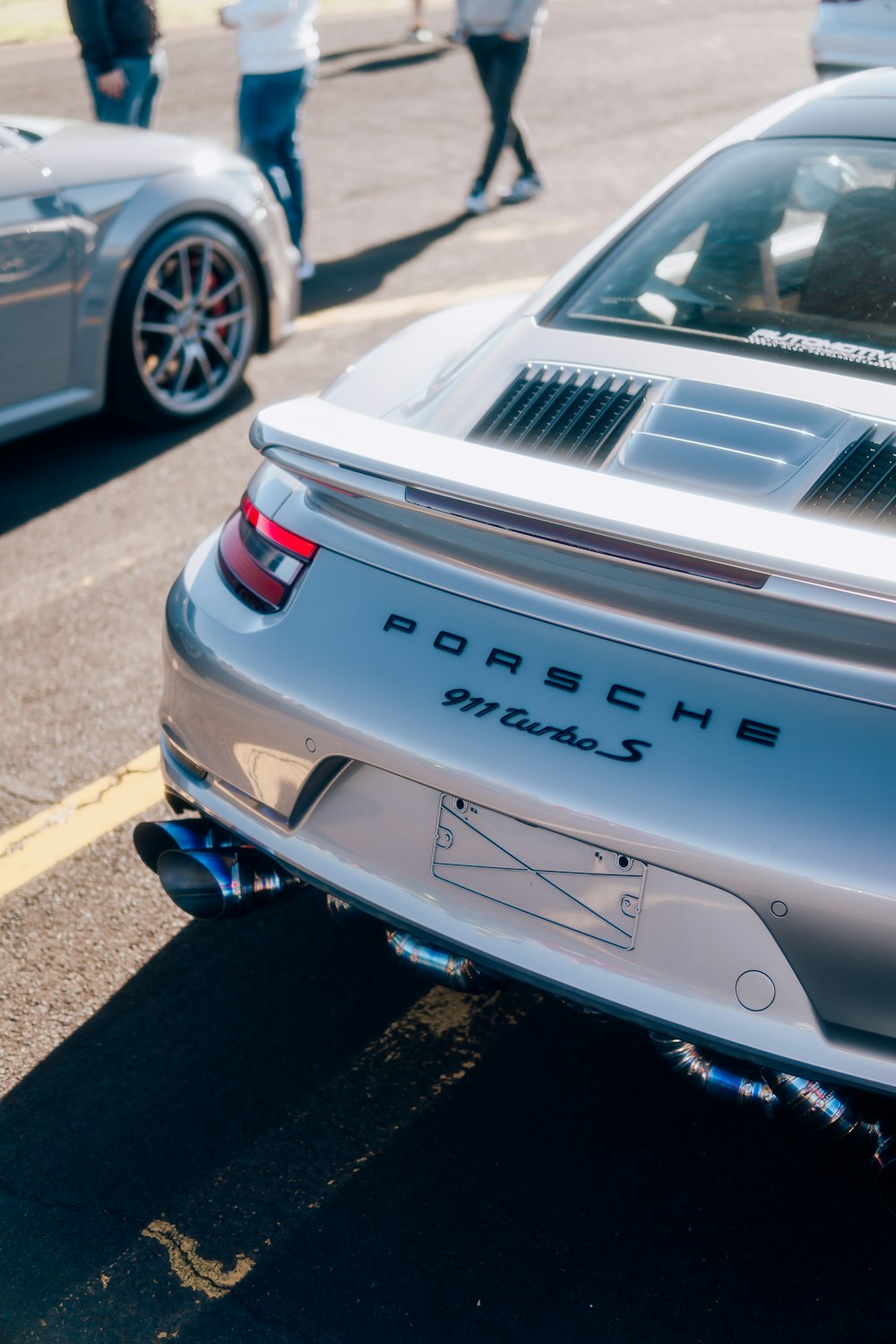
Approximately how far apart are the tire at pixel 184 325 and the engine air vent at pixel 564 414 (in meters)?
2.89

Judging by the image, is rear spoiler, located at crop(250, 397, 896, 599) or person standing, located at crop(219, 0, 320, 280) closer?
rear spoiler, located at crop(250, 397, 896, 599)

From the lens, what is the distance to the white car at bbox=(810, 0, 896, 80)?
748 centimetres

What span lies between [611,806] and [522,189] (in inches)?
297

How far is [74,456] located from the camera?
5414 millimetres

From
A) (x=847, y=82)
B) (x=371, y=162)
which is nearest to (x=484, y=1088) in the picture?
(x=847, y=82)

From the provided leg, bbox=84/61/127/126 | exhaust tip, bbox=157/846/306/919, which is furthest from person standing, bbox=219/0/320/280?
exhaust tip, bbox=157/846/306/919

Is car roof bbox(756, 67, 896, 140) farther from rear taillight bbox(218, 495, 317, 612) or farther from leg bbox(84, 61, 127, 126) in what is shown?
leg bbox(84, 61, 127, 126)

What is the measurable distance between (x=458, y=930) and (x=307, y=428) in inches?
35.5

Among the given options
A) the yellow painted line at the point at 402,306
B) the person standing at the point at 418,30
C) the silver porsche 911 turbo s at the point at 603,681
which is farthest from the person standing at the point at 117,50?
the person standing at the point at 418,30

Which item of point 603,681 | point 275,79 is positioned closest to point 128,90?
point 275,79

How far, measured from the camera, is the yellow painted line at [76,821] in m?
3.30

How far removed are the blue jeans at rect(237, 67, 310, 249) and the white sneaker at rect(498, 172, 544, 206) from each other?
6.98ft

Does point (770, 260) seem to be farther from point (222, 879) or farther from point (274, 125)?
point (274, 125)

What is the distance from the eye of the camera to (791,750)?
6.44 ft
